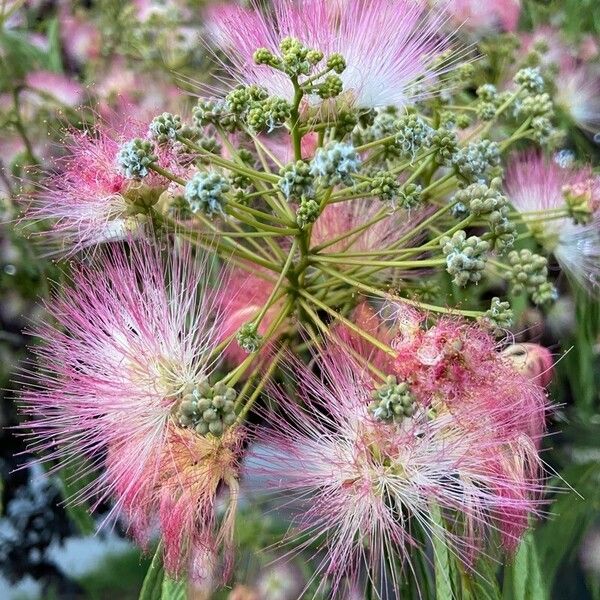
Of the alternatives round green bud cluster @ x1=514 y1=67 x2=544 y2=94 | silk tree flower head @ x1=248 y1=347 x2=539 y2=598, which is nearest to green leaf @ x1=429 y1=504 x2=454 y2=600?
silk tree flower head @ x1=248 y1=347 x2=539 y2=598

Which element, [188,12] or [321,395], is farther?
[188,12]

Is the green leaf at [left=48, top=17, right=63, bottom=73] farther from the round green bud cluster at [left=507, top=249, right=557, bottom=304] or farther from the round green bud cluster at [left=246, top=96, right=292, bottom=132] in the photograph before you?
the round green bud cluster at [left=507, top=249, right=557, bottom=304]

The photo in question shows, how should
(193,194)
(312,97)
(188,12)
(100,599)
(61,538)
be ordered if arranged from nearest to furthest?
(193,194)
(312,97)
(100,599)
(61,538)
(188,12)

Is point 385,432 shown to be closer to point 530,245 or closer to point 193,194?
point 193,194

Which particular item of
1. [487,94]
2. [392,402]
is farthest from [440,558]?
[487,94]

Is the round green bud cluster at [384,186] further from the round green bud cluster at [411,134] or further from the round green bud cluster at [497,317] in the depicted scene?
the round green bud cluster at [497,317]

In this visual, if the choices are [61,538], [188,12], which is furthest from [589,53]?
[61,538]

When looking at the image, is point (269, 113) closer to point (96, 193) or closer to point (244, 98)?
point (244, 98)
